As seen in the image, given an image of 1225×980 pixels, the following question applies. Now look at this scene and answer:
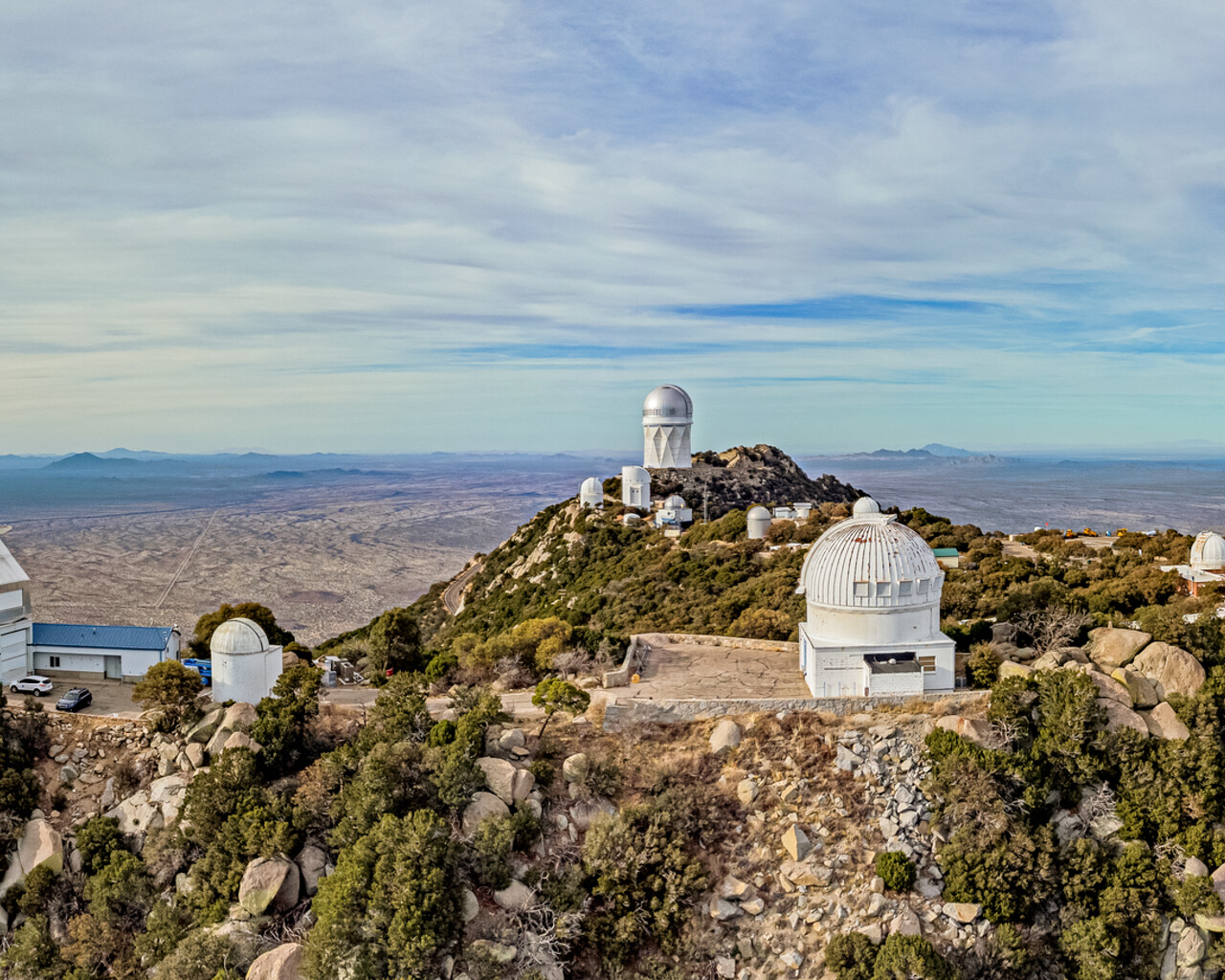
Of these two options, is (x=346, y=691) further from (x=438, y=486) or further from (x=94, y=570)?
(x=438, y=486)

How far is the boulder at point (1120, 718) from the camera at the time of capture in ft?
76.4

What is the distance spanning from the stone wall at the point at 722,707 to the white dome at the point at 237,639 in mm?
12135

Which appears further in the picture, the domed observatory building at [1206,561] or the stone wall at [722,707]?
the domed observatory building at [1206,561]

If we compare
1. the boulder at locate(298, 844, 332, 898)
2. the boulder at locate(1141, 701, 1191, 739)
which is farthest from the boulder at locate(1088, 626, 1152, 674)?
the boulder at locate(298, 844, 332, 898)

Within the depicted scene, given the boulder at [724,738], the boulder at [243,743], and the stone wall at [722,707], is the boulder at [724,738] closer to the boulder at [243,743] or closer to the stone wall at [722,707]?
the stone wall at [722,707]

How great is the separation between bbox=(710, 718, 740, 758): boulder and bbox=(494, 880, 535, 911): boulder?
639 cm

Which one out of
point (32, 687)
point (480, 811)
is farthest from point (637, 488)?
point (480, 811)

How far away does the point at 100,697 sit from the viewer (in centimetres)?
2908

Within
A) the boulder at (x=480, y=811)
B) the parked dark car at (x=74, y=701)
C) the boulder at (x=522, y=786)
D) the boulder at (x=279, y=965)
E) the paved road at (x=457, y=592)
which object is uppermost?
the parked dark car at (x=74, y=701)

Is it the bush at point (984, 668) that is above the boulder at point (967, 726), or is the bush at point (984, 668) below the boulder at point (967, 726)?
above

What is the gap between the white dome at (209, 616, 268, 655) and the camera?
2712 cm

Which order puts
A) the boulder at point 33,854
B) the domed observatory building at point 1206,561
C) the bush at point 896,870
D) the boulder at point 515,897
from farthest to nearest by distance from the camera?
the domed observatory building at point 1206,561 → the boulder at point 33,854 → the bush at point 896,870 → the boulder at point 515,897

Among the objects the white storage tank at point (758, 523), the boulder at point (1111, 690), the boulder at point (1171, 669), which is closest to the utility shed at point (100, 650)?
the boulder at point (1111, 690)

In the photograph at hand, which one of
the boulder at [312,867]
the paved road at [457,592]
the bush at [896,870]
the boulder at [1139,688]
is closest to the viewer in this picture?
the bush at [896,870]
